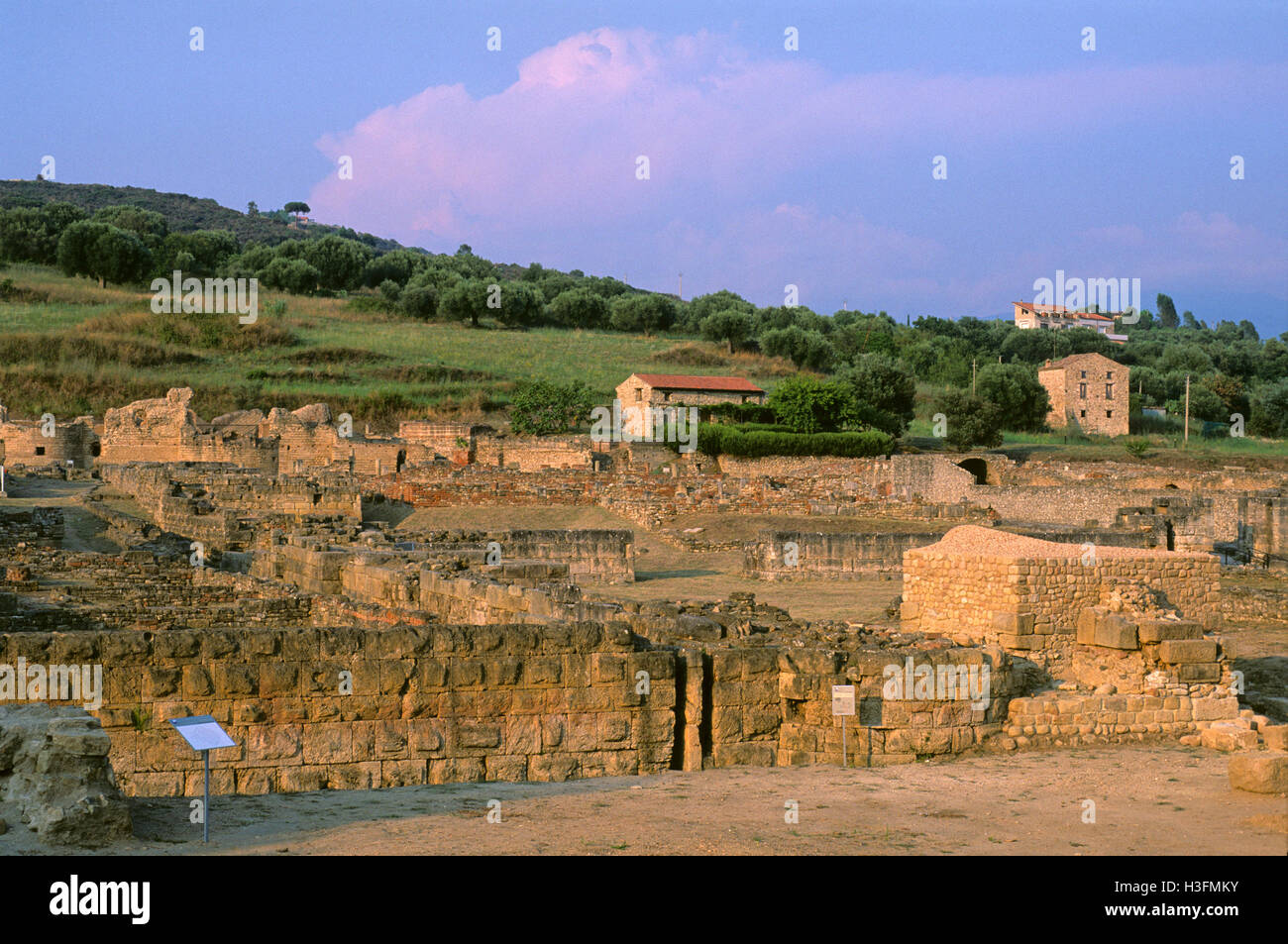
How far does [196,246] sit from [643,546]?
247 ft

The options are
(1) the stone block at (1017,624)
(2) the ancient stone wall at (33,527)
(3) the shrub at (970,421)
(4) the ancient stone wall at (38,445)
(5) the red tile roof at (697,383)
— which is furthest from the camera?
(3) the shrub at (970,421)

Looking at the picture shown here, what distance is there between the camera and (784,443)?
46062 millimetres

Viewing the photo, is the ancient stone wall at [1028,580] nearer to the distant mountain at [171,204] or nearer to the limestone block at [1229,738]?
the limestone block at [1229,738]

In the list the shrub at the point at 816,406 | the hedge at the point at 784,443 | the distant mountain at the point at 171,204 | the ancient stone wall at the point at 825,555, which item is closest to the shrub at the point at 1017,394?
the shrub at the point at 816,406

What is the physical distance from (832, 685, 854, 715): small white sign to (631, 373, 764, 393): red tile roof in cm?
4722

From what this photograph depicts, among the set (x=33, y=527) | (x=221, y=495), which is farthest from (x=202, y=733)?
(x=221, y=495)

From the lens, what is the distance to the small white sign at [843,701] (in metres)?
7.82

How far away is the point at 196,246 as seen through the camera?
307 feet

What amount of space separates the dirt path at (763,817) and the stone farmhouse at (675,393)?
46504 millimetres

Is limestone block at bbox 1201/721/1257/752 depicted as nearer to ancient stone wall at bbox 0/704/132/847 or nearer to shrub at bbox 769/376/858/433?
ancient stone wall at bbox 0/704/132/847

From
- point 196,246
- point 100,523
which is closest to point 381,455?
point 100,523

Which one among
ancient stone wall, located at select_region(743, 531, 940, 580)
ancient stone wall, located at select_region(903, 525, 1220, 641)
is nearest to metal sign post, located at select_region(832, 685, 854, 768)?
ancient stone wall, located at select_region(903, 525, 1220, 641)

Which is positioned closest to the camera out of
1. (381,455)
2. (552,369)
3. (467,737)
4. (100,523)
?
(467,737)
